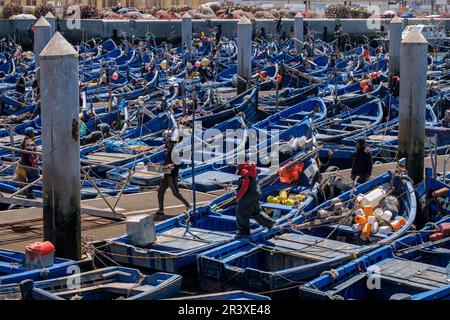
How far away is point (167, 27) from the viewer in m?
63.1

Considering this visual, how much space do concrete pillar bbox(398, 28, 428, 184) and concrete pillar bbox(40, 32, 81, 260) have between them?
371 inches

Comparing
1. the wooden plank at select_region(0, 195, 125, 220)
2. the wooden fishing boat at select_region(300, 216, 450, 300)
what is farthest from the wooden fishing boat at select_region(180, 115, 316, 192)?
the wooden fishing boat at select_region(300, 216, 450, 300)

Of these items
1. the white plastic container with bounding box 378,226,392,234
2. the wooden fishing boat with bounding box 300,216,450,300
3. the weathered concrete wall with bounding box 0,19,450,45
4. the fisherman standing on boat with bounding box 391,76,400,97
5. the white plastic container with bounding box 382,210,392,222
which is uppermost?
the weathered concrete wall with bounding box 0,19,450,45

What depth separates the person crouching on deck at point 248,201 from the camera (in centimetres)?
1603

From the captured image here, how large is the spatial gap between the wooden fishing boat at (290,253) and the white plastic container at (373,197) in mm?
456

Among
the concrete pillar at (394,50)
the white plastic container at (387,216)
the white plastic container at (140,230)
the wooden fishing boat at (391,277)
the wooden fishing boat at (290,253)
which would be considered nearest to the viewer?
the wooden fishing boat at (391,277)

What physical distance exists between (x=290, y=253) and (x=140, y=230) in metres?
2.56

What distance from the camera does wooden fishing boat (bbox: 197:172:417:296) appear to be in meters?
14.9

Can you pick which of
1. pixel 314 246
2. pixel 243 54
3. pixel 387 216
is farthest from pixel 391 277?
pixel 243 54

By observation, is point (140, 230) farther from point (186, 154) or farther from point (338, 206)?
point (186, 154)

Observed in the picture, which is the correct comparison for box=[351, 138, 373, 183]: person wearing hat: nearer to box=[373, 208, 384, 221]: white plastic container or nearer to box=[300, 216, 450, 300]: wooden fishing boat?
box=[373, 208, 384, 221]: white plastic container

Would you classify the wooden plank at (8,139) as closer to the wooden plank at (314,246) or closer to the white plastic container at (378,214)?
the wooden plank at (314,246)

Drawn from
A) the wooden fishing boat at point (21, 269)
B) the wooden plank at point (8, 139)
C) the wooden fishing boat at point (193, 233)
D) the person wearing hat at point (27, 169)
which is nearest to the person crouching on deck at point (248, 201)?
the wooden fishing boat at point (193, 233)

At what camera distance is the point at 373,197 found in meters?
18.0
